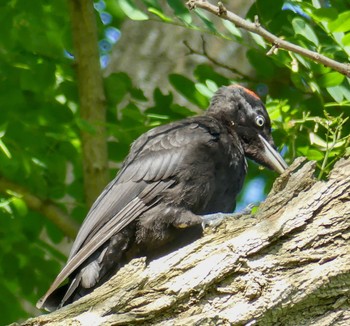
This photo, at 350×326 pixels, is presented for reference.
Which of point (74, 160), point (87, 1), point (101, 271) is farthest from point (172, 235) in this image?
point (87, 1)

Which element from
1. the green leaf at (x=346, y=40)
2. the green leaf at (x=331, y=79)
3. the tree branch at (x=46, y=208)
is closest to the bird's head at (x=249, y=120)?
the green leaf at (x=331, y=79)

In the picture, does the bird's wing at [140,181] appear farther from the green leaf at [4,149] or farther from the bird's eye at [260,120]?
the green leaf at [4,149]

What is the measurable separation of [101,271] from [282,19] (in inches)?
78.5

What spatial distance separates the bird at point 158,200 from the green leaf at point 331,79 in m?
0.66

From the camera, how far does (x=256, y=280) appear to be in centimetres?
376

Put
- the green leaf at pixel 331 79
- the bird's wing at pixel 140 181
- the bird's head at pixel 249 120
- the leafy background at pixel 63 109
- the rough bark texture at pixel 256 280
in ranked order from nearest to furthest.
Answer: the rough bark texture at pixel 256 280, the bird's wing at pixel 140 181, the green leaf at pixel 331 79, the leafy background at pixel 63 109, the bird's head at pixel 249 120

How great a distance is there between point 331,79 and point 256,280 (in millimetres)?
1871

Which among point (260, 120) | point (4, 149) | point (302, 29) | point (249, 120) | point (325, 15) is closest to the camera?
point (325, 15)

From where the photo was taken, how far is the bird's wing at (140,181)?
508cm

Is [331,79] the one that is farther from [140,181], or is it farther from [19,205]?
[19,205]

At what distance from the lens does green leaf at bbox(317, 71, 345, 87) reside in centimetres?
519

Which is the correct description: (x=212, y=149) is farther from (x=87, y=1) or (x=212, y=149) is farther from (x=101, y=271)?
(x=87, y=1)

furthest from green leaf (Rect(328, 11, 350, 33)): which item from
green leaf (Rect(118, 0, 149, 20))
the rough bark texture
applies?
the rough bark texture

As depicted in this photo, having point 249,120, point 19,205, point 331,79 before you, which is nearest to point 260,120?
point 249,120
